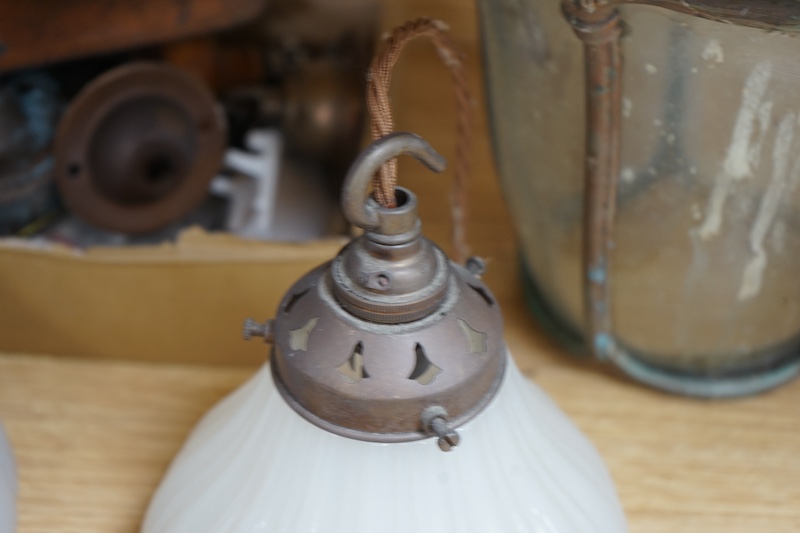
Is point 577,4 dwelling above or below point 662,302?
above

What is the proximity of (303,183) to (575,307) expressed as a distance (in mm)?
266

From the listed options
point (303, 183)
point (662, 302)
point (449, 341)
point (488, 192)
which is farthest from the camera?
point (488, 192)

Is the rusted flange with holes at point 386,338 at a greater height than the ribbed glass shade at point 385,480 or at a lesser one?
greater

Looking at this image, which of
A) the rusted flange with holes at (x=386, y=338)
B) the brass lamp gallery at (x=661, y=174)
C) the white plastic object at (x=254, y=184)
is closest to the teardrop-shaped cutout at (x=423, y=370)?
the rusted flange with holes at (x=386, y=338)

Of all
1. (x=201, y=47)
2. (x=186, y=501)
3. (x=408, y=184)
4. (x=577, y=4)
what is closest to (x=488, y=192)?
(x=408, y=184)

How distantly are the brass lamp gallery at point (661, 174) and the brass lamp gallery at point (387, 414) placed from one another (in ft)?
0.58

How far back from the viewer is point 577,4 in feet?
1.59

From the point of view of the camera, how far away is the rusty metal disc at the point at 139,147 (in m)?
0.69

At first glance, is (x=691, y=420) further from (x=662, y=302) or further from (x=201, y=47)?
(x=201, y=47)

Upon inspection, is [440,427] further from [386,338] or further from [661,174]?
[661,174]

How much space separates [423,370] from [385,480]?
0.06 metres

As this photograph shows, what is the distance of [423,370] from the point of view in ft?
1.39

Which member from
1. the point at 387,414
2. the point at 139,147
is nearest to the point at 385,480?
the point at 387,414

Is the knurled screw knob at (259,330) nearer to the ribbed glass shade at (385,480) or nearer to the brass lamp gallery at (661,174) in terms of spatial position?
the ribbed glass shade at (385,480)
